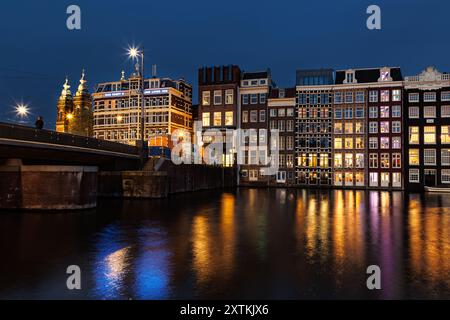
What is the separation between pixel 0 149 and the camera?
28.5m

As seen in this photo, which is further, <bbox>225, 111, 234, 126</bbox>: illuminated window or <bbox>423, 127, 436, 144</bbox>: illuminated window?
<bbox>225, 111, 234, 126</bbox>: illuminated window

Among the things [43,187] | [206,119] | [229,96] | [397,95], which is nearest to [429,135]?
[397,95]

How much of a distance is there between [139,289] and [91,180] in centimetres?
2404

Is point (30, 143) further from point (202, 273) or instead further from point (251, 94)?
point (251, 94)

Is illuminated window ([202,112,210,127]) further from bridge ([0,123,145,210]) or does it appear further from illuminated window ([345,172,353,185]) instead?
bridge ([0,123,145,210])

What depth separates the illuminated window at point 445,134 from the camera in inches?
3066

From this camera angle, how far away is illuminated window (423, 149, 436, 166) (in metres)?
78.3

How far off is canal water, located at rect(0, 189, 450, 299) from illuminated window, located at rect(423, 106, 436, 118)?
56.9 metres

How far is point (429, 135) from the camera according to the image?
78.8m

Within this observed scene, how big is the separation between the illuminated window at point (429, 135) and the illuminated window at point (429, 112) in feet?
8.78

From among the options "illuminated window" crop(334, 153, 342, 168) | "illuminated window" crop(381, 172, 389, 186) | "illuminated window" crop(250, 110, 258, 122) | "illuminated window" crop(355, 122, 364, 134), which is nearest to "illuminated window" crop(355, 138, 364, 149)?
"illuminated window" crop(355, 122, 364, 134)

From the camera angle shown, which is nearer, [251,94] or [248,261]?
[248,261]

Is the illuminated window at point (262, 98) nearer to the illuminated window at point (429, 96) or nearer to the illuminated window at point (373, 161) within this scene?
the illuminated window at point (373, 161)
